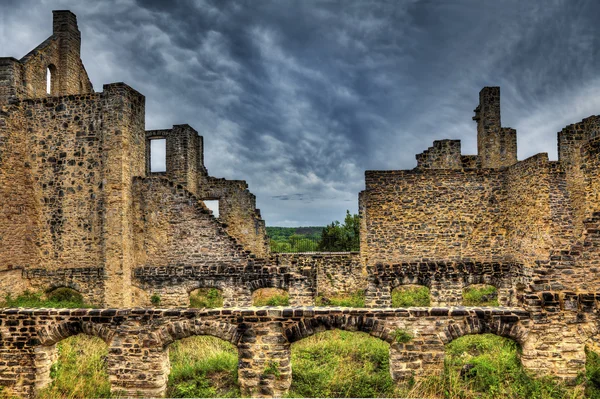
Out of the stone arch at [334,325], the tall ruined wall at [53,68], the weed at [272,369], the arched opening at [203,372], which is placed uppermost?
the tall ruined wall at [53,68]

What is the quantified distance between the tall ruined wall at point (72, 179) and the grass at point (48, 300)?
1.09m

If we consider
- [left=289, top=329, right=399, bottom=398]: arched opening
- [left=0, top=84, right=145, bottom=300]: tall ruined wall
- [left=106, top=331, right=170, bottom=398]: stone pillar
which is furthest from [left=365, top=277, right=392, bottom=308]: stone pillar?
[left=0, top=84, right=145, bottom=300]: tall ruined wall

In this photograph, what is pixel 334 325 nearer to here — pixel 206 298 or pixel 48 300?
pixel 206 298

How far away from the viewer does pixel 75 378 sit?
27.8ft

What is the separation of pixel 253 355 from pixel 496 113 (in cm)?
1847

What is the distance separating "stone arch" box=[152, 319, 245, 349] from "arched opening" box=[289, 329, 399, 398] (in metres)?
1.68

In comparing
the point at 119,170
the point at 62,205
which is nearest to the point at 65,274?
the point at 62,205

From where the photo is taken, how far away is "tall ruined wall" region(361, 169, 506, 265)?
16.9m

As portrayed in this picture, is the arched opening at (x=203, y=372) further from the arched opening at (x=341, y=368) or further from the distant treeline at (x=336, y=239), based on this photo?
the distant treeline at (x=336, y=239)

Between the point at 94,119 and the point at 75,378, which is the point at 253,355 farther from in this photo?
the point at 94,119

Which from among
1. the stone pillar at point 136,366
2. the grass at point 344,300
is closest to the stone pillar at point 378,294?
the grass at point 344,300

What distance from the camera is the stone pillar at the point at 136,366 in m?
8.02

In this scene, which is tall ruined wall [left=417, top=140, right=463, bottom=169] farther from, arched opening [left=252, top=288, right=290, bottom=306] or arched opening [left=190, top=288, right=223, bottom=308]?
arched opening [left=190, top=288, right=223, bottom=308]

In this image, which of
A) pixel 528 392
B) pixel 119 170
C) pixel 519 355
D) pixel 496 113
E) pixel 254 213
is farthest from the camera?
pixel 254 213
